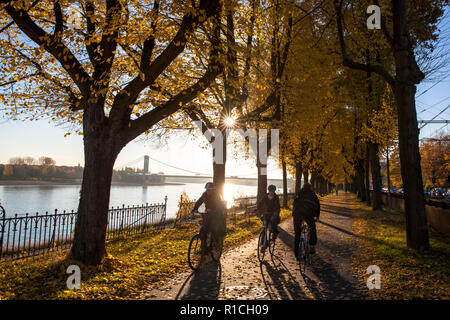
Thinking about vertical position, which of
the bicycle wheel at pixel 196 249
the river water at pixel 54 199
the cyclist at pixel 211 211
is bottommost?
the river water at pixel 54 199

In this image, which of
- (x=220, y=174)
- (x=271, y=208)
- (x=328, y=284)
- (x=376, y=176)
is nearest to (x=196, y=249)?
(x=271, y=208)

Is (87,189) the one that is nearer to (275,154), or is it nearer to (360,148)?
(275,154)

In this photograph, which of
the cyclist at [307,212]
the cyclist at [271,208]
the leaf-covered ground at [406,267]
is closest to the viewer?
the leaf-covered ground at [406,267]

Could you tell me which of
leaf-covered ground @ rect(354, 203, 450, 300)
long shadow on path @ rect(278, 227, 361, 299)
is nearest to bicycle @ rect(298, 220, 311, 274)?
long shadow on path @ rect(278, 227, 361, 299)

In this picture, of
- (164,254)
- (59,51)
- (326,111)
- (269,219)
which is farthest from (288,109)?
(59,51)

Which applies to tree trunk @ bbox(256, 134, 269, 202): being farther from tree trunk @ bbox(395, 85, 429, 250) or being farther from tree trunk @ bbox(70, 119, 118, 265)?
tree trunk @ bbox(70, 119, 118, 265)

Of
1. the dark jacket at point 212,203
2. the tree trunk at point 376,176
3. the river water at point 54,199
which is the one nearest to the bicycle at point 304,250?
the dark jacket at point 212,203

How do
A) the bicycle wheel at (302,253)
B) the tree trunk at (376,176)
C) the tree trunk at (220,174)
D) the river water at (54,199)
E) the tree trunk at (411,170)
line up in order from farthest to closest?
1. the river water at (54,199)
2. the tree trunk at (376,176)
3. the tree trunk at (220,174)
4. the tree trunk at (411,170)
5. the bicycle wheel at (302,253)

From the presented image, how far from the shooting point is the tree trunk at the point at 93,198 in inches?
254

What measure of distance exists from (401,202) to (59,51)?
21249 mm

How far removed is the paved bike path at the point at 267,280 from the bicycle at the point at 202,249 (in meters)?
0.21

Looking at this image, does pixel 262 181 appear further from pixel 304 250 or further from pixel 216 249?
pixel 304 250

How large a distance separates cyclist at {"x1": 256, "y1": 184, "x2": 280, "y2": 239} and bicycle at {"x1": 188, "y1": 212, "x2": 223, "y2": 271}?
56.3 inches

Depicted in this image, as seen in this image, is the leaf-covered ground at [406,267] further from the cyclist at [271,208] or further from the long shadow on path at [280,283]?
the cyclist at [271,208]
